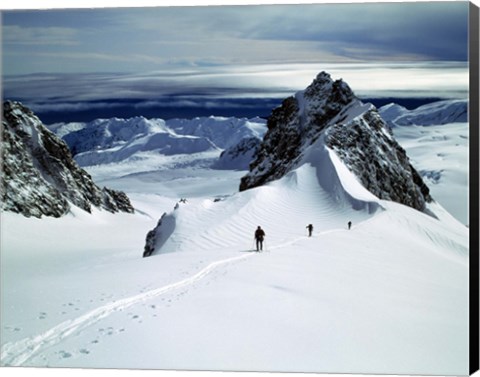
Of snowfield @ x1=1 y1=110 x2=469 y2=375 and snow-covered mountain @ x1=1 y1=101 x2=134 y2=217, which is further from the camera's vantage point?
snow-covered mountain @ x1=1 y1=101 x2=134 y2=217

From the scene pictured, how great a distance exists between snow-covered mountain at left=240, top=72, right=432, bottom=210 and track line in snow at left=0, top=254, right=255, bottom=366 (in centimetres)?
2667

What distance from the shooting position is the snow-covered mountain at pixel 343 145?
46.8 metres

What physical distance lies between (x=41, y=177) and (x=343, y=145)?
29.7 metres

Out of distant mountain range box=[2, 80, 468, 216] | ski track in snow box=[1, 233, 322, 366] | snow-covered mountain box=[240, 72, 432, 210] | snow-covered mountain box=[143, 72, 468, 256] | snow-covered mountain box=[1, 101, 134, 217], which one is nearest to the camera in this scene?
ski track in snow box=[1, 233, 322, 366]

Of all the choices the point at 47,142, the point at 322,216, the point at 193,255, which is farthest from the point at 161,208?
the point at 193,255

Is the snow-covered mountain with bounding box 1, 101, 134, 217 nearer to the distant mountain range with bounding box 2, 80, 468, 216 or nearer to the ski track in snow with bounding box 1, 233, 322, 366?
the distant mountain range with bounding box 2, 80, 468, 216

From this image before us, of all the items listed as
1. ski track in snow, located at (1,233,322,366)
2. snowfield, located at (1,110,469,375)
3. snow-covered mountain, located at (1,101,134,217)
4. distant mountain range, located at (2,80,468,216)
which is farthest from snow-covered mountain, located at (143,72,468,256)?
snow-covered mountain, located at (1,101,134,217)

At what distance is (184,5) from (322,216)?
15.7 meters

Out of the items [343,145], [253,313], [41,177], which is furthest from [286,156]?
[253,313]

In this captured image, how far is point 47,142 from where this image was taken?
5797 centimetres

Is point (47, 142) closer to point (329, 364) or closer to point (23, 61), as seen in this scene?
point (23, 61)

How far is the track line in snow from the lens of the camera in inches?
371

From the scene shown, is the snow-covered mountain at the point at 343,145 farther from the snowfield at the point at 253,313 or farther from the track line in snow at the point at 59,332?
the track line in snow at the point at 59,332

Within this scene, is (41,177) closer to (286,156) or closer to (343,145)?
(286,156)
